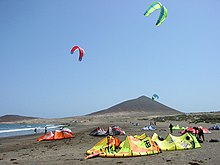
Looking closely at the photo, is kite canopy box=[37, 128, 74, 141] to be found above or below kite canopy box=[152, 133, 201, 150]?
above

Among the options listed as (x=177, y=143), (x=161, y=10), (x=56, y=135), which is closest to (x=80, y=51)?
(x=56, y=135)

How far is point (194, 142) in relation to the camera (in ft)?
43.5

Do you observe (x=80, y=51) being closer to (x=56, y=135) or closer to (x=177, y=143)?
(x=56, y=135)

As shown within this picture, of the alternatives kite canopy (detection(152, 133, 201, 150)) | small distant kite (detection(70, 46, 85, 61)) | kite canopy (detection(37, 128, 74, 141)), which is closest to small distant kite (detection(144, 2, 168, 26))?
kite canopy (detection(152, 133, 201, 150))

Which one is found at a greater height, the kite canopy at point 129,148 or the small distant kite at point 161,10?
the small distant kite at point 161,10

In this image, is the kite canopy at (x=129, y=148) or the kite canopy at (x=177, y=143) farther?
the kite canopy at (x=177, y=143)

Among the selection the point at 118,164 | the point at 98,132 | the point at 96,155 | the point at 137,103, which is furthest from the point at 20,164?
the point at 137,103

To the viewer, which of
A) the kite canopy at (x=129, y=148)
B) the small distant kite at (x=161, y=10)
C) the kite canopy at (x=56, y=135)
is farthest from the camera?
the kite canopy at (x=56, y=135)

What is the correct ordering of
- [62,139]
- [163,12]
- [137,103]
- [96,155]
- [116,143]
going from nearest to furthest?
[96,155]
[116,143]
[163,12]
[62,139]
[137,103]

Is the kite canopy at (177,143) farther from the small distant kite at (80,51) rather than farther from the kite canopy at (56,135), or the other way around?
the small distant kite at (80,51)

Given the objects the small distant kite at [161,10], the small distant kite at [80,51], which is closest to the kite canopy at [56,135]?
the small distant kite at [80,51]

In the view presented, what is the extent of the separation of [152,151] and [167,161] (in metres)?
1.68

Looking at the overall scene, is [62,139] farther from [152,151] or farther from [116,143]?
[152,151]

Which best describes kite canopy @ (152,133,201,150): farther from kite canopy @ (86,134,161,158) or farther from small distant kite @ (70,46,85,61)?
small distant kite @ (70,46,85,61)
